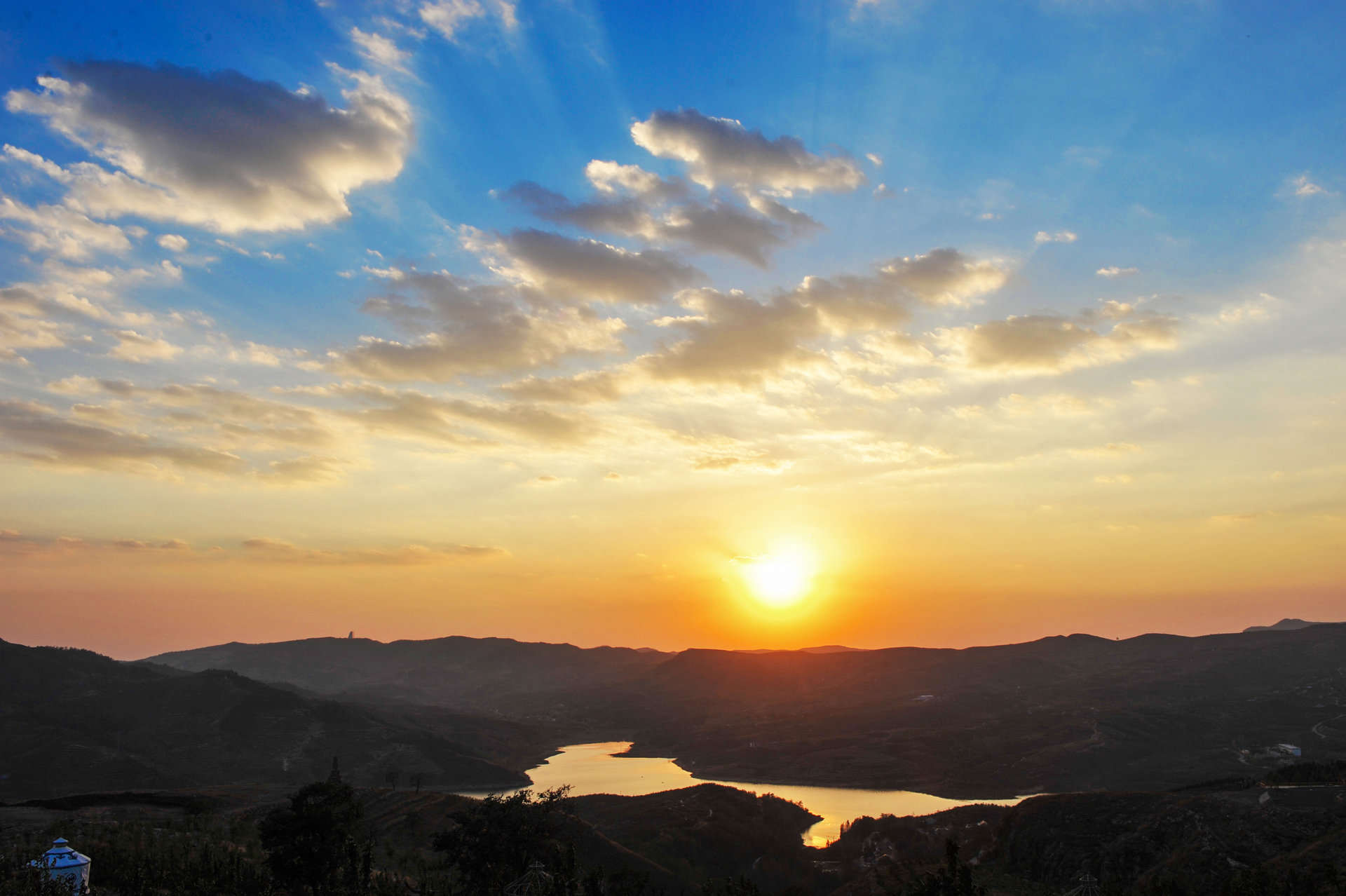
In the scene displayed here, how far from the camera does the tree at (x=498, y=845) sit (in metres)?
51.6

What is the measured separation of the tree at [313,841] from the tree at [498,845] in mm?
6849

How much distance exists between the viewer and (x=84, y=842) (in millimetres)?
57938

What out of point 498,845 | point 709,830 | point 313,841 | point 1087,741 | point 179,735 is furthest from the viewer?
point 179,735

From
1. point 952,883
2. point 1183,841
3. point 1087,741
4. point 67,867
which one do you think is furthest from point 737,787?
point 67,867

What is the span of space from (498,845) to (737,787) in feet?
360

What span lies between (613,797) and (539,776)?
189 ft

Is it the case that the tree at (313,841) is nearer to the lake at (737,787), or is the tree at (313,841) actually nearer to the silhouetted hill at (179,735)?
the lake at (737,787)

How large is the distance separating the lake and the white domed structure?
84.0 m

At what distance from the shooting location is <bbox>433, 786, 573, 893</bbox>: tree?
2031 inches

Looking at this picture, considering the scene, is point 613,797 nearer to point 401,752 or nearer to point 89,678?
point 401,752

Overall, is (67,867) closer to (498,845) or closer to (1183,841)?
(498,845)

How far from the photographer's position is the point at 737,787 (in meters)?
152

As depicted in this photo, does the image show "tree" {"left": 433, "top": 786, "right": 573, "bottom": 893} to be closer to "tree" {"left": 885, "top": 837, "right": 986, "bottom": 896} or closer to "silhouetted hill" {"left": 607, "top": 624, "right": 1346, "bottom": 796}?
"tree" {"left": 885, "top": 837, "right": 986, "bottom": 896}

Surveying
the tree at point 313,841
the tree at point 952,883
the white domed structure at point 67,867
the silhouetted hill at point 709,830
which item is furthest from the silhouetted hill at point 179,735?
the tree at point 952,883
